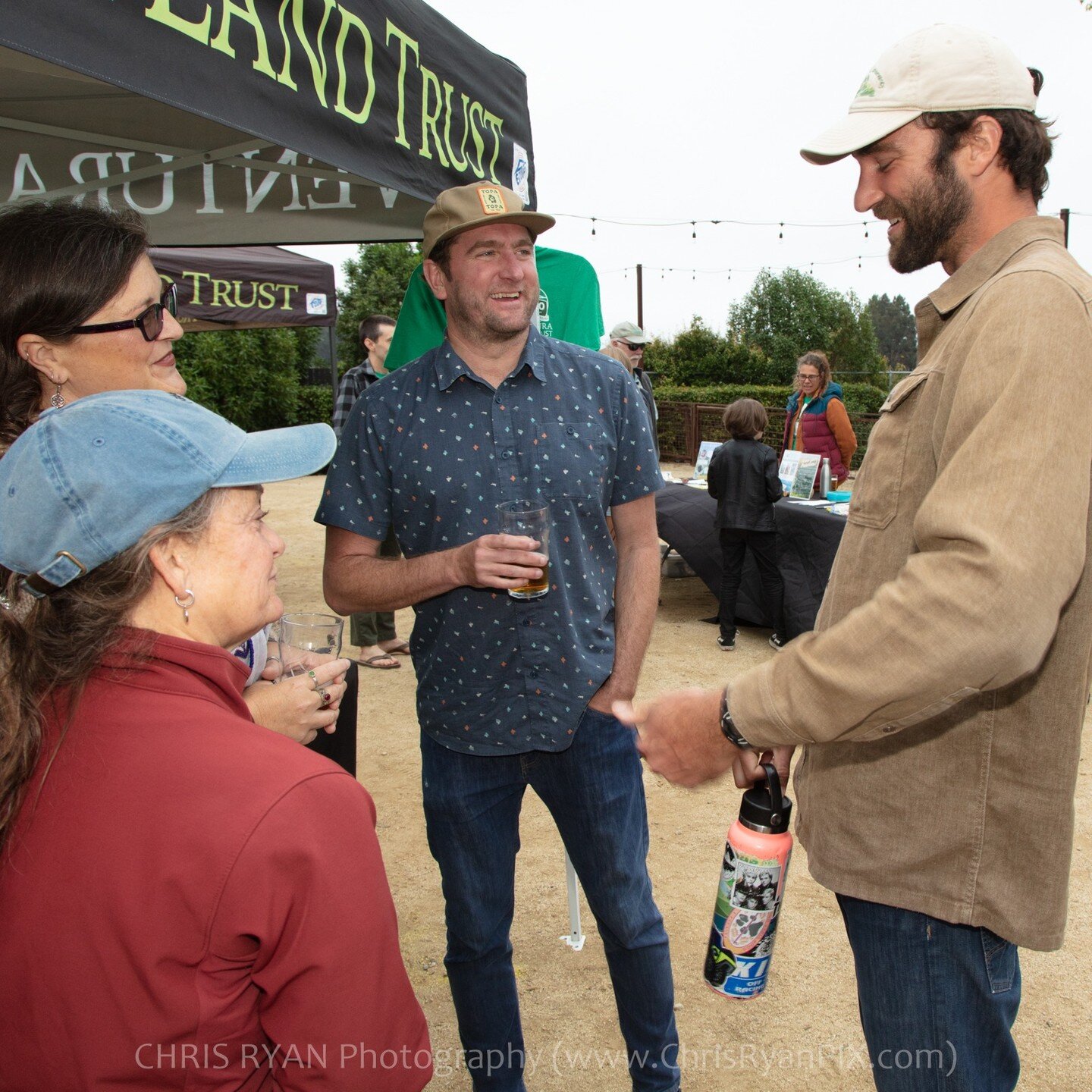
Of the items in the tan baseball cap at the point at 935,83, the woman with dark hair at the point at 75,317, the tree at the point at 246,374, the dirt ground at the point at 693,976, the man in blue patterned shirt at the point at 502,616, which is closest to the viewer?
the tan baseball cap at the point at 935,83

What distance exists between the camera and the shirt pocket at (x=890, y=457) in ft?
4.87

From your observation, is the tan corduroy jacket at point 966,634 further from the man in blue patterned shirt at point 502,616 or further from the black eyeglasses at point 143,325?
the black eyeglasses at point 143,325

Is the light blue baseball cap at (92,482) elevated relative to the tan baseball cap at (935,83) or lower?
lower

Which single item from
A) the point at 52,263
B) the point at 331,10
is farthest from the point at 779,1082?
the point at 331,10

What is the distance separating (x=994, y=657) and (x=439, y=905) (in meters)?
2.82

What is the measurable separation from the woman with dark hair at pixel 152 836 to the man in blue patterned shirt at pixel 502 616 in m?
1.08

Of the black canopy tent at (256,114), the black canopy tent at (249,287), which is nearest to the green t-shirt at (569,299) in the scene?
the black canopy tent at (256,114)

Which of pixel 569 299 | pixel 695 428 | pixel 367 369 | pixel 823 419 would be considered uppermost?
pixel 569 299

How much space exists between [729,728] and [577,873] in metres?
1.04

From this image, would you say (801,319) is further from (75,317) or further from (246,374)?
(75,317)

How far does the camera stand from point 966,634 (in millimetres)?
1201

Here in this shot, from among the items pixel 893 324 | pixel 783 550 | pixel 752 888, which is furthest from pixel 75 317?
pixel 893 324

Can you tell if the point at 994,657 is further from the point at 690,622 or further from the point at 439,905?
the point at 690,622

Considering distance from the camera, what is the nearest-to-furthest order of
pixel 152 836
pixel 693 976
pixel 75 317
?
1. pixel 152 836
2. pixel 75 317
3. pixel 693 976
